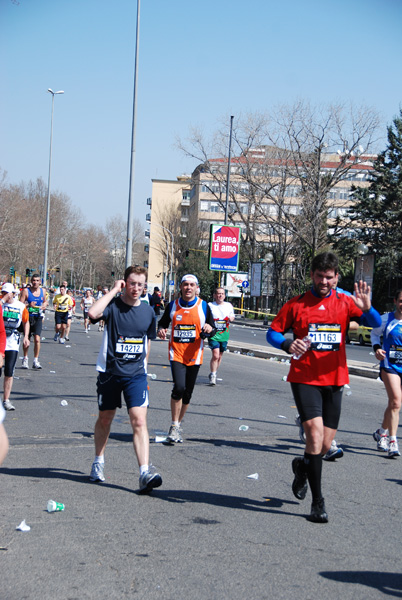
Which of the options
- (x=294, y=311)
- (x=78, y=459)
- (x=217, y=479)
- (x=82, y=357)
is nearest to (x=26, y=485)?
(x=78, y=459)

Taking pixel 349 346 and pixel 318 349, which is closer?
pixel 318 349

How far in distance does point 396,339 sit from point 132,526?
13.6ft

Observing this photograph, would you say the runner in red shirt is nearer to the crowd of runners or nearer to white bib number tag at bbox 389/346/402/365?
the crowd of runners

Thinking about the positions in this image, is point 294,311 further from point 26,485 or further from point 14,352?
point 14,352

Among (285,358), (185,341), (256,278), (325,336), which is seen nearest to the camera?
(325,336)

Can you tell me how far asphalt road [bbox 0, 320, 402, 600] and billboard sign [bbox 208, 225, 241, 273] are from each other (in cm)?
2395

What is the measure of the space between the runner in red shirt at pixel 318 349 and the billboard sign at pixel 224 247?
1097 inches

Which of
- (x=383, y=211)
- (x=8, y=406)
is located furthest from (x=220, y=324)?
(x=383, y=211)

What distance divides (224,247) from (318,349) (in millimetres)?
28568

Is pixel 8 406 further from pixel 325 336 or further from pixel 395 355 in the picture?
pixel 325 336

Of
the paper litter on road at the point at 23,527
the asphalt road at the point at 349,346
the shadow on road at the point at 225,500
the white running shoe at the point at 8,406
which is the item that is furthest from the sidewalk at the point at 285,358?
the paper litter on road at the point at 23,527

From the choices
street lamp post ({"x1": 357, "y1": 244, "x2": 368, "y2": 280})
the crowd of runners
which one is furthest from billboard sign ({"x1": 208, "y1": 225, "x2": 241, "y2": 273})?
the crowd of runners

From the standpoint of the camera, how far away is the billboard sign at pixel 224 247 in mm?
33656

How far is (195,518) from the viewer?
5277 millimetres
